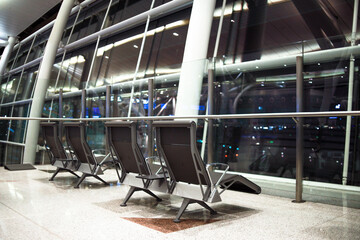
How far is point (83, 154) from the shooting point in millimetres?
5926

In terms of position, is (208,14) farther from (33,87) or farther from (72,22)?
(72,22)

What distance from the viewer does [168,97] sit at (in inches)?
239

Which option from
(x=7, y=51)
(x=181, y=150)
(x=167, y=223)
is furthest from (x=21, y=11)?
(x=167, y=223)

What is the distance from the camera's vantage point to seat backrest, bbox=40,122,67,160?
6285mm

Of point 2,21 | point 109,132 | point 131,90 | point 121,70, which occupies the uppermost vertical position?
point 2,21

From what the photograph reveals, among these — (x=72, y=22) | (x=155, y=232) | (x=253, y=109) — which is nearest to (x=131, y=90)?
(x=253, y=109)

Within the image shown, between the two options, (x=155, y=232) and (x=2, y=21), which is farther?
(x=2, y=21)

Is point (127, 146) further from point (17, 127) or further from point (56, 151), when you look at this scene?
point (17, 127)

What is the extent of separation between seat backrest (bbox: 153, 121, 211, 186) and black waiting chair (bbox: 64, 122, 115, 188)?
81.3 inches

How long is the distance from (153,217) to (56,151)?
141 inches

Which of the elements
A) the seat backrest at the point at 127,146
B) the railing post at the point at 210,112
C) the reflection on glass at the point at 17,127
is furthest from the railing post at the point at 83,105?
the railing post at the point at 210,112

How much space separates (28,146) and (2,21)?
7288 mm

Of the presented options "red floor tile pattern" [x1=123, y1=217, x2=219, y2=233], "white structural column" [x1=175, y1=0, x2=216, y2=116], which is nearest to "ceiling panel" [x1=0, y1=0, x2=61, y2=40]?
"white structural column" [x1=175, y1=0, x2=216, y2=116]

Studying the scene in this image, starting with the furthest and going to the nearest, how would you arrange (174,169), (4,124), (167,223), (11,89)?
(11,89) < (4,124) < (174,169) < (167,223)
